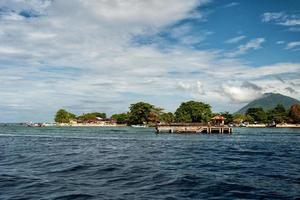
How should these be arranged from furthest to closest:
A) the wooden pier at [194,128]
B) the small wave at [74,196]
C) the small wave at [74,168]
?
1. the wooden pier at [194,128]
2. the small wave at [74,168]
3. the small wave at [74,196]

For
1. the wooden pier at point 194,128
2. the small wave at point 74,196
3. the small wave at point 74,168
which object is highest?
the wooden pier at point 194,128

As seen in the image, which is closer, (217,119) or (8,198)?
(8,198)


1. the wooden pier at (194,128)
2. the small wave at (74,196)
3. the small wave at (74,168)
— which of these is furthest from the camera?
the wooden pier at (194,128)

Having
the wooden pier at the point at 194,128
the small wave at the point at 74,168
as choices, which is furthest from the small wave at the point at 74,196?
the wooden pier at the point at 194,128

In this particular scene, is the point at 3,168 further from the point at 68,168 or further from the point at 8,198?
the point at 8,198

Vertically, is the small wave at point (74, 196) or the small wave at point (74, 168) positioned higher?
the small wave at point (74, 168)

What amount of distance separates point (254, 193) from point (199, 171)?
29.4 feet

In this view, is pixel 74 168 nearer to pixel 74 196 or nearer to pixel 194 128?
pixel 74 196

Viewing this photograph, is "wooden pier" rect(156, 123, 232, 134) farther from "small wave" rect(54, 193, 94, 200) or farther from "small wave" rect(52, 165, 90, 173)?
"small wave" rect(54, 193, 94, 200)

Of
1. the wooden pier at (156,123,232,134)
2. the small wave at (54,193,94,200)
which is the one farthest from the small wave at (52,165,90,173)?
the wooden pier at (156,123,232,134)

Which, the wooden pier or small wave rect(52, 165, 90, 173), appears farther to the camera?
the wooden pier

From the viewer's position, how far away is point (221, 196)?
833 inches

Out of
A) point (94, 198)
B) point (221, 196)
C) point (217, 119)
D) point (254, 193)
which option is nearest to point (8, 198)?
point (94, 198)

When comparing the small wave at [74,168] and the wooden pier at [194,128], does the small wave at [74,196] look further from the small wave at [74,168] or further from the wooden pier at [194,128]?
the wooden pier at [194,128]
